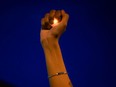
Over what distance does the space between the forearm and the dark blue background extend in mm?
536

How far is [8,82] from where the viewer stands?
1.18m

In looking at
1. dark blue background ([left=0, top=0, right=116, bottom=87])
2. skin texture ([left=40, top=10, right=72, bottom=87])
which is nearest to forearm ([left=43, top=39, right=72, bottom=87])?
skin texture ([left=40, top=10, right=72, bottom=87])

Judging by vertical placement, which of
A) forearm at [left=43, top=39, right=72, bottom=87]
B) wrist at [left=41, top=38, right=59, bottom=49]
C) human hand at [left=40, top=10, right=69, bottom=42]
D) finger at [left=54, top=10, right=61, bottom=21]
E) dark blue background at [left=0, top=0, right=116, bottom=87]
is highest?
dark blue background at [left=0, top=0, right=116, bottom=87]

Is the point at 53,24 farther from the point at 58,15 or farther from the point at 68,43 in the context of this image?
the point at 68,43

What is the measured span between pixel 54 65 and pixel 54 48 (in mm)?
56

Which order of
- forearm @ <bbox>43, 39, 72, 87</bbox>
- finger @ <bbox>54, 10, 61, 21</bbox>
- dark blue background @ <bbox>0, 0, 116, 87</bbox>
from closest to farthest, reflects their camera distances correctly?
forearm @ <bbox>43, 39, 72, 87</bbox>
finger @ <bbox>54, 10, 61, 21</bbox>
dark blue background @ <bbox>0, 0, 116, 87</bbox>

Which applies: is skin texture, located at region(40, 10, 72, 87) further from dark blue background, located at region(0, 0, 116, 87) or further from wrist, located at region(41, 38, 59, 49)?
dark blue background, located at region(0, 0, 116, 87)

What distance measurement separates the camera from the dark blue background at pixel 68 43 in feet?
3.74

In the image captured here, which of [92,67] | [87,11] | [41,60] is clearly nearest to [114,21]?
[87,11]

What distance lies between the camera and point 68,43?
1.17 metres

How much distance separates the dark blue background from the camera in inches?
44.9

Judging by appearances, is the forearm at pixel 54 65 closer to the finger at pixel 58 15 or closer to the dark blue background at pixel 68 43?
the finger at pixel 58 15

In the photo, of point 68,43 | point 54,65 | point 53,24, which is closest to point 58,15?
point 53,24

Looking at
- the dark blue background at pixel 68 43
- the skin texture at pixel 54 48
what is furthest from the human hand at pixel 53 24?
the dark blue background at pixel 68 43
